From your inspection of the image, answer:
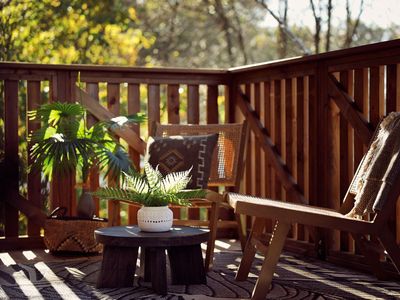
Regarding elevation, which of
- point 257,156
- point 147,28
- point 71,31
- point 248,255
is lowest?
point 248,255

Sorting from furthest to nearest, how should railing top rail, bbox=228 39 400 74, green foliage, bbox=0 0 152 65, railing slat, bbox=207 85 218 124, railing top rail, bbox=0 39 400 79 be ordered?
green foliage, bbox=0 0 152 65, railing slat, bbox=207 85 218 124, railing top rail, bbox=0 39 400 79, railing top rail, bbox=228 39 400 74

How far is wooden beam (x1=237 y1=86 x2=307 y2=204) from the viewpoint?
4898mm

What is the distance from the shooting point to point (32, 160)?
5.13 metres

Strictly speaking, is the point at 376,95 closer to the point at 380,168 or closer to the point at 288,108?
the point at 380,168

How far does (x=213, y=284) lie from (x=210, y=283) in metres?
0.03

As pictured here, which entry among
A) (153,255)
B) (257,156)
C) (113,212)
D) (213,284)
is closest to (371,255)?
(213,284)

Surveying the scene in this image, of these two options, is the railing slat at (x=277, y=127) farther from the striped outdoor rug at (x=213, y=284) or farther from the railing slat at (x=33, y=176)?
the railing slat at (x=33, y=176)

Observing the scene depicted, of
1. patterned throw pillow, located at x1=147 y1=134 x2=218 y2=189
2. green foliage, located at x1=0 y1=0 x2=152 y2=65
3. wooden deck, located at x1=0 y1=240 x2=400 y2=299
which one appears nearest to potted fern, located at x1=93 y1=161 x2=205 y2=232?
wooden deck, located at x1=0 y1=240 x2=400 y2=299

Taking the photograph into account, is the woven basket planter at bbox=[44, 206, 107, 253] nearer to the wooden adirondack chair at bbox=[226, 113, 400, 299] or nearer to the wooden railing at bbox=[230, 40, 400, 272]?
the wooden railing at bbox=[230, 40, 400, 272]

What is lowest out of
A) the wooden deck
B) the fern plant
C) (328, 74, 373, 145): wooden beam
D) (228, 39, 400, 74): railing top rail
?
the wooden deck

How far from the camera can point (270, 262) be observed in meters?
3.35

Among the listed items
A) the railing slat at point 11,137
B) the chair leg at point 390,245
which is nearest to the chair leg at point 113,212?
the railing slat at point 11,137

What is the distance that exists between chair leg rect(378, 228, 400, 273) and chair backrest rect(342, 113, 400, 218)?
4.3 inches

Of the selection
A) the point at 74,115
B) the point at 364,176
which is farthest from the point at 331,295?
the point at 74,115
